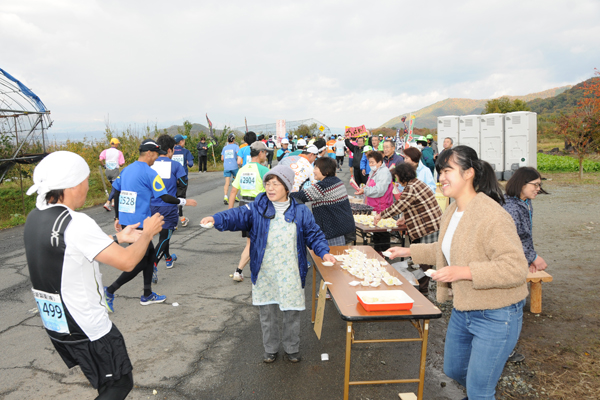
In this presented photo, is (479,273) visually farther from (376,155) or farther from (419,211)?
(376,155)

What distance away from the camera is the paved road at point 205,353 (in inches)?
138

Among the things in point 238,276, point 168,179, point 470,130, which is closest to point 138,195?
point 168,179

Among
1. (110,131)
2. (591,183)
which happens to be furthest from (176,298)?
(591,183)

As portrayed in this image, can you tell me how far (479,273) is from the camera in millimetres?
2219

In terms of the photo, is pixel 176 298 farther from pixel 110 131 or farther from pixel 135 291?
pixel 110 131

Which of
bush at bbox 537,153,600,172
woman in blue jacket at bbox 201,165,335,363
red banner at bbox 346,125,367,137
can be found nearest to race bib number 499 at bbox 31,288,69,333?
woman in blue jacket at bbox 201,165,335,363

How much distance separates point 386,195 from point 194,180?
48.8 feet

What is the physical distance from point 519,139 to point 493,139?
1.13m

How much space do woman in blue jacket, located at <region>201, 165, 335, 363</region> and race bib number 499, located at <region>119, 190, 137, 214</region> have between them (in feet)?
6.56

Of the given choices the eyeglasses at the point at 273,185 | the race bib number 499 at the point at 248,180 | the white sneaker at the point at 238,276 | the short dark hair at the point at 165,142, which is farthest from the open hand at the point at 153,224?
the short dark hair at the point at 165,142

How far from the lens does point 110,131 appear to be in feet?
64.3

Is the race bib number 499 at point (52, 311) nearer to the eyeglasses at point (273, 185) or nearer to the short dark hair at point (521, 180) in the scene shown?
the eyeglasses at point (273, 185)

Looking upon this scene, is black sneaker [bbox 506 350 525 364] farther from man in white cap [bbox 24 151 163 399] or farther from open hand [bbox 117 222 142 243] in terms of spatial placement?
open hand [bbox 117 222 142 243]

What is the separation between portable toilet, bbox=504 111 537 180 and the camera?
18.0 meters
